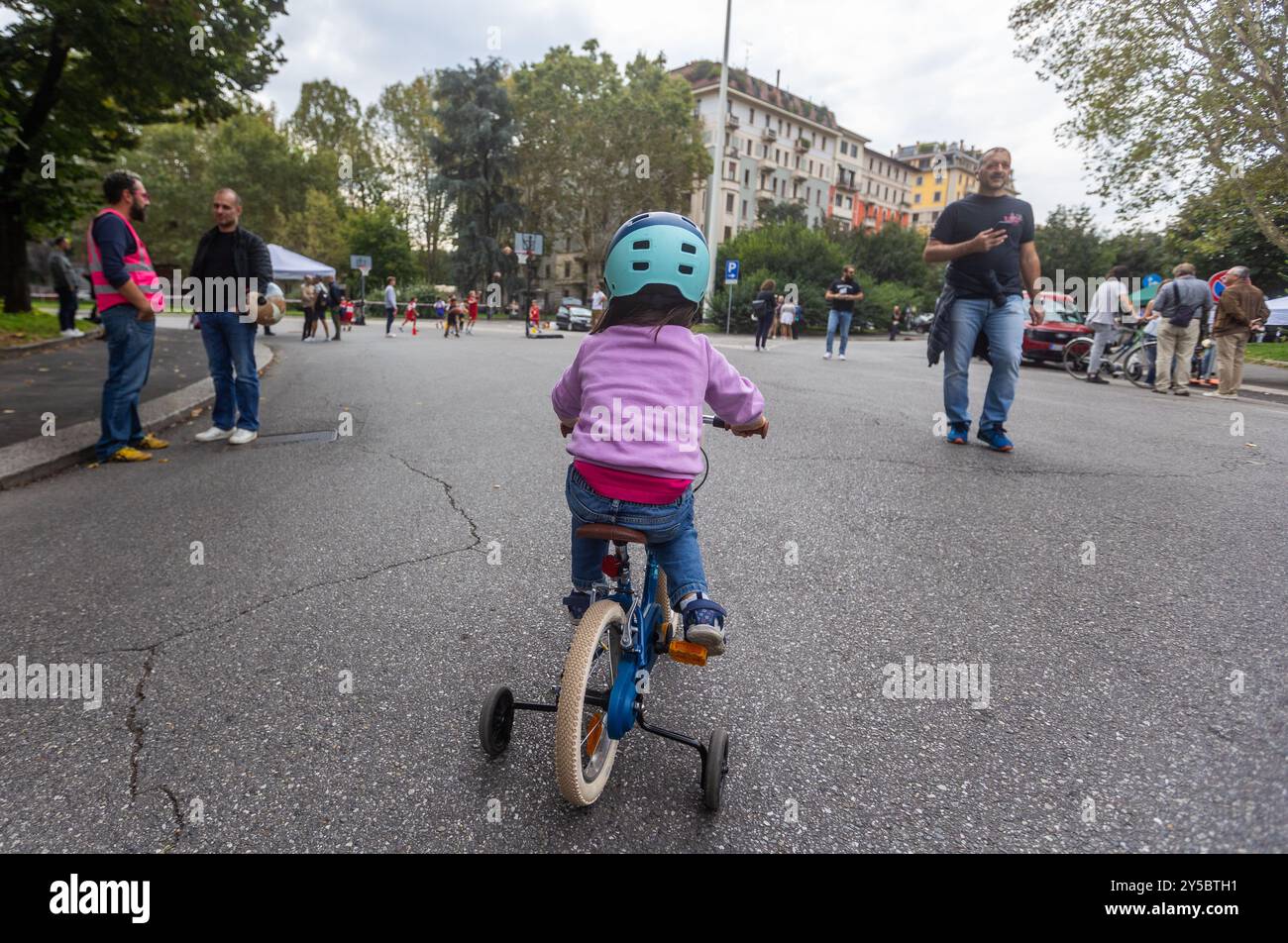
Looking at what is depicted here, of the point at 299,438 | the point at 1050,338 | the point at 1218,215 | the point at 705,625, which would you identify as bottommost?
the point at 299,438

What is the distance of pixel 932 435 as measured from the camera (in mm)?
6742

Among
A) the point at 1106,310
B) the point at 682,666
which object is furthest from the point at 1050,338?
the point at 682,666

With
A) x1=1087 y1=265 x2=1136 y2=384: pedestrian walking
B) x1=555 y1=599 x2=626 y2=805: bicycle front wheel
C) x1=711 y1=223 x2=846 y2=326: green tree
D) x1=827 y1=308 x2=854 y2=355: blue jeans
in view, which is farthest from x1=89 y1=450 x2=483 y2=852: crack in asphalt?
x1=711 y1=223 x2=846 y2=326: green tree

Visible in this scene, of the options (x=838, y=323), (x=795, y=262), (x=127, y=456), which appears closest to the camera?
(x=127, y=456)

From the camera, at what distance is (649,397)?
217cm

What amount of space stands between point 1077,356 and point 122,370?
55.6 ft

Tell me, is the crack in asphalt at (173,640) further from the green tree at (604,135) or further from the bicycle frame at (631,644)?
the green tree at (604,135)

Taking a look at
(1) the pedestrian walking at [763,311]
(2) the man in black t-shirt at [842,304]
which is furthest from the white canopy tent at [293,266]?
(2) the man in black t-shirt at [842,304]

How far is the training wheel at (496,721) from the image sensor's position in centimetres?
209

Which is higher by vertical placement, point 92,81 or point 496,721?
point 92,81

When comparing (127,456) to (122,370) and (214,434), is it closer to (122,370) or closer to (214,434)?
(122,370)

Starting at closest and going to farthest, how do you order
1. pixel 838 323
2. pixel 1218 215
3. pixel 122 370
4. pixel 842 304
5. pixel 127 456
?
pixel 122 370 < pixel 127 456 < pixel 842 304 < pixel 838 323 < pixel 1218 215

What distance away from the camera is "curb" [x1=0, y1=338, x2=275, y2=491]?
504 centimetres
